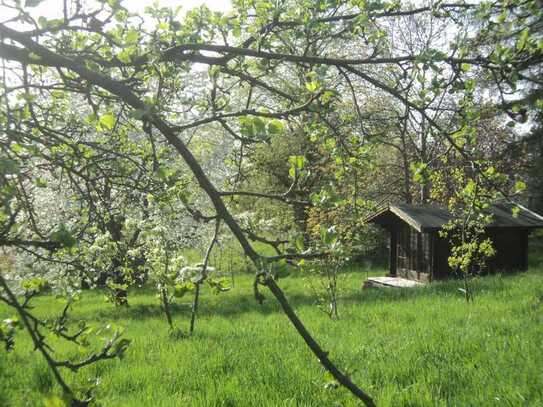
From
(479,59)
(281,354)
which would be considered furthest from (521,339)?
(479,59)

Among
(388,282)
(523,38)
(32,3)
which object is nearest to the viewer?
→ (32,3)

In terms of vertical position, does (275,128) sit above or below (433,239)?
above

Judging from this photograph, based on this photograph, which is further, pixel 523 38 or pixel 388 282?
pixel 388 282

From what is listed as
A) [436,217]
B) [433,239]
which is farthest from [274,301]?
[436,217]

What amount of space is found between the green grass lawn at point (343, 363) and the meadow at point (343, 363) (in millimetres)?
13

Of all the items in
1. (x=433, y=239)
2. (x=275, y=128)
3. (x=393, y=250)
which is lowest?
(x=393, y=250)

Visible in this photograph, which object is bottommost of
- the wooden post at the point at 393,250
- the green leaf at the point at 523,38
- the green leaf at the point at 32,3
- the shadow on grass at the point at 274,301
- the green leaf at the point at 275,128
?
the shadow on grass at the point at 274,301

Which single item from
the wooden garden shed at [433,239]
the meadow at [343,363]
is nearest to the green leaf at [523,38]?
the meadow at [343,363]

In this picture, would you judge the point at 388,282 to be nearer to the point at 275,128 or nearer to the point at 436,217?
the point at 436,217

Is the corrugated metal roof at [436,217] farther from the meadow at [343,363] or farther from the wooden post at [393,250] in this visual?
the meadow at [343,363]

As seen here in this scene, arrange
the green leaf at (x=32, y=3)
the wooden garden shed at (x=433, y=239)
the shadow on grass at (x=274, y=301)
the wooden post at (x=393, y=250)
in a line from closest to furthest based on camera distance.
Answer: the green leaf at (x=32, y=3), the shadow on grass at (x=274, y=301), the wooden garden shed at (x=433, y=239), the wooden post at (x=393, y=250)

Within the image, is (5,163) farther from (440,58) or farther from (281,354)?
(281,354)

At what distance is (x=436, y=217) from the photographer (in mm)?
15461

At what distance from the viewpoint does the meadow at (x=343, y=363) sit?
4.40 m
